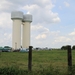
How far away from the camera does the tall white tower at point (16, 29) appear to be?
94625 mm

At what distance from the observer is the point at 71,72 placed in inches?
375

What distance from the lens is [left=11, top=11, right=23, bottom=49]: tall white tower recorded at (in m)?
94.6

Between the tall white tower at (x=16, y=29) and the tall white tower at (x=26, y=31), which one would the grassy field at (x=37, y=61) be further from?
the tall white tower at (x=26, y=31)

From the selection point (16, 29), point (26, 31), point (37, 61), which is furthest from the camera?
point (26, 31)

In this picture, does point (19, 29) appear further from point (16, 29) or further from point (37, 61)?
point (37, 61)

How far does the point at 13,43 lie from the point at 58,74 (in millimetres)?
87532

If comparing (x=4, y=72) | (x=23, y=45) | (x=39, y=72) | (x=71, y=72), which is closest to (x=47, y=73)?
(x=39, y=72)

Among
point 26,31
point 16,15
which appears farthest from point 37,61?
point 26,31

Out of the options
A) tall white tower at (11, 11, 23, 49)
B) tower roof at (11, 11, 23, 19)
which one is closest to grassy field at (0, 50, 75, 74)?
tall white tower at (11, 11, 23, 49)

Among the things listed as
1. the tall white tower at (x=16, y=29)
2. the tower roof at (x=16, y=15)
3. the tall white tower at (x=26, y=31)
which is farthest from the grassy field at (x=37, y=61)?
the tall white tower at (x=26, y=31)

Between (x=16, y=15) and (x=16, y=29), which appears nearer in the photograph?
(x=16, y=29)

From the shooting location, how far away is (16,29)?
95875 mm

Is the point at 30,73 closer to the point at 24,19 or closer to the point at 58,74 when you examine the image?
the point at 58,74

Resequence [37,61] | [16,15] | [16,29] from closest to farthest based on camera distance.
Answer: [37,61], [16,29], [16,15]
